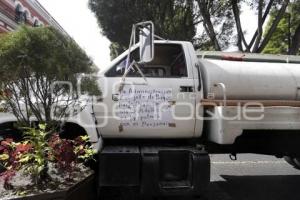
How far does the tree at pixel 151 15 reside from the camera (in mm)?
20281

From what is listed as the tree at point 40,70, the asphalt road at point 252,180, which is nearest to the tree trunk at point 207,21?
the asphalt road at point 252,180

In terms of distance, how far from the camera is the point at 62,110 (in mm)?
5125

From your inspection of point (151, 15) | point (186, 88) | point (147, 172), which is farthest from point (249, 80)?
point (151, 15)

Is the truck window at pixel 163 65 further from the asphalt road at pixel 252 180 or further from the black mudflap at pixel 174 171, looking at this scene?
the asphalt road at pixel 252 180

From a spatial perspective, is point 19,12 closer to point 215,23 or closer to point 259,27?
point 215,23

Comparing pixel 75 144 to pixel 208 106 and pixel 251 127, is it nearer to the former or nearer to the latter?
pixel 208 106

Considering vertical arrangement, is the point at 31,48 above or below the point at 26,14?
below

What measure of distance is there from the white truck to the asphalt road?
3.94ft

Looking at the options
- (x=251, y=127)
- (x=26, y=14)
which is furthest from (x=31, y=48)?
(x=26, y=14)

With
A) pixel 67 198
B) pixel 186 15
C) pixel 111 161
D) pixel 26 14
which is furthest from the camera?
pixel 26 14

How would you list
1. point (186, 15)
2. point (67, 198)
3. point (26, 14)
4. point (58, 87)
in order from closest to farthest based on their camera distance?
point (67, 198), point (58, 87), point (186, 15), point (26, 14)

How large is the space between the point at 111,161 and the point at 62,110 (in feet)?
3.06

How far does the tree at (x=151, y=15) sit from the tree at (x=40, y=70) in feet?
48.5

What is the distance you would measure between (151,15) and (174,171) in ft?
52.2
